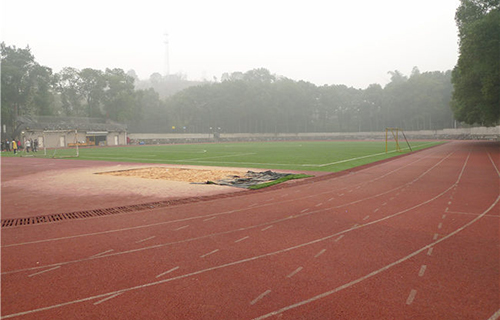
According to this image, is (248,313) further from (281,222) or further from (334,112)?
(334,112)

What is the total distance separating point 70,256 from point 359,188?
971 cm

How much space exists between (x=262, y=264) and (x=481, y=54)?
31.4m

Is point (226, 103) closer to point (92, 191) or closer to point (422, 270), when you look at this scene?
point (92, 191)

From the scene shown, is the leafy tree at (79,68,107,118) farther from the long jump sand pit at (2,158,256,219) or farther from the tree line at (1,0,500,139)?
the long jump sand pit at (2,158,256,219)

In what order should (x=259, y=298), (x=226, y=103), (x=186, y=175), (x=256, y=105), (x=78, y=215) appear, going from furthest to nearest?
(x=256, y=105), (x=226, y=103), (x=186, y=175), (x=78, y=215), (x=259, y=298)

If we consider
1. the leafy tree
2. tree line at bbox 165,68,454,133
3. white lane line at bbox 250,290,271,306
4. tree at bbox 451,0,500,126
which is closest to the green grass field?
tree at bbox 451,0,500,126

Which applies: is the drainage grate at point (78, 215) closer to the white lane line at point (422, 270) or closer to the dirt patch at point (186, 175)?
the dirt patch at point (186, 175)

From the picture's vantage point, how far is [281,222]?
7.54 m

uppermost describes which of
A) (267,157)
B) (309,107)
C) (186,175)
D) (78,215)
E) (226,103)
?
(226,103)

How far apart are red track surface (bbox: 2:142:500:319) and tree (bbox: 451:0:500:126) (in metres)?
24.0

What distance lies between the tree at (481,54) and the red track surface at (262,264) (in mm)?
23989

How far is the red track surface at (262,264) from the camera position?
3885 mm

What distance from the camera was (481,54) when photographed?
2725cm

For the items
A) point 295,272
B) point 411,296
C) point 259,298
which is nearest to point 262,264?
point 295,272
